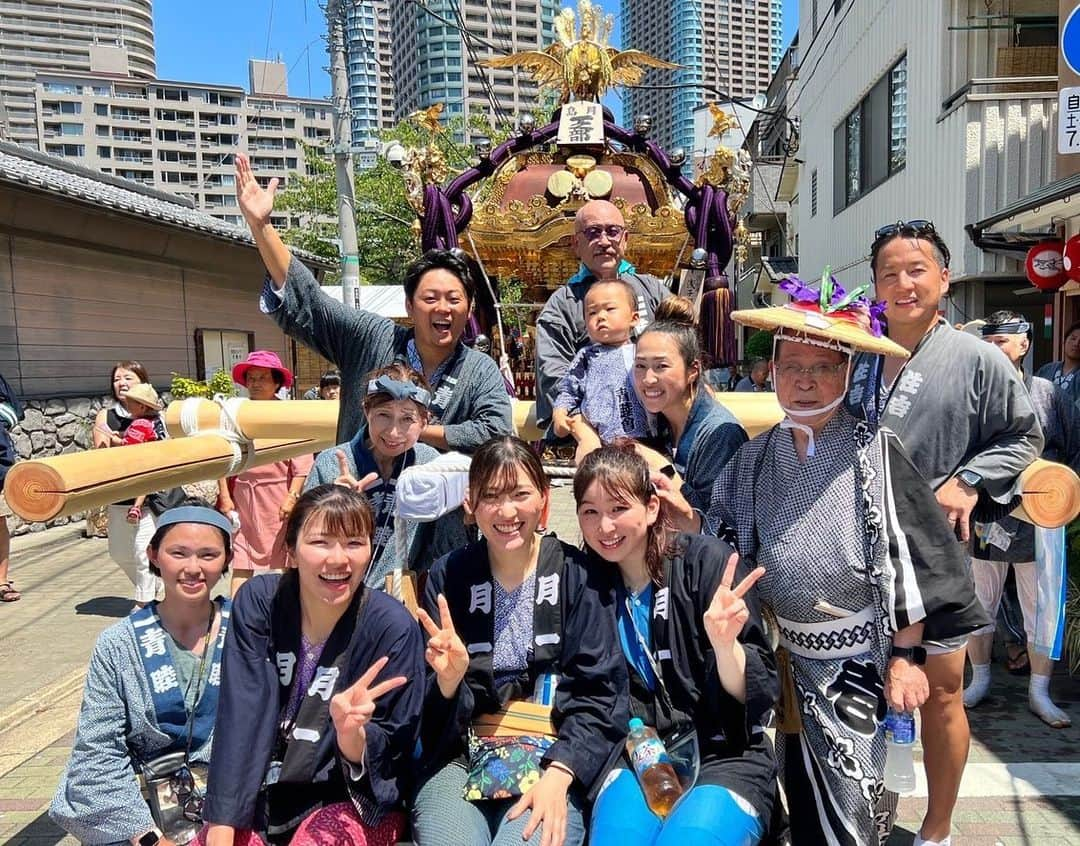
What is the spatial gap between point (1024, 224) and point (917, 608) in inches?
262

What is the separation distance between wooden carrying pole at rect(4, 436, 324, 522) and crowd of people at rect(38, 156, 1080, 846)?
32cm

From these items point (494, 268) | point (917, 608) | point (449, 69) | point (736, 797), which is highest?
point (449, 69)

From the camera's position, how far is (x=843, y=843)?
2.28m

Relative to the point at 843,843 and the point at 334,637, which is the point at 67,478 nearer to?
the point at 334,637

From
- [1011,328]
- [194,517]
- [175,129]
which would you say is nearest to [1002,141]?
[1011,328]

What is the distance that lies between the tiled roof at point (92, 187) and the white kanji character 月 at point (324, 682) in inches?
297

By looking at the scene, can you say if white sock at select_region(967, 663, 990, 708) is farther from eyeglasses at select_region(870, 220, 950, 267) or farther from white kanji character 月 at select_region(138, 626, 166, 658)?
white kanji character 月 at select_region(138, 626, 166, 658)

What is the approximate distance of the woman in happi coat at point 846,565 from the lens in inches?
88.2

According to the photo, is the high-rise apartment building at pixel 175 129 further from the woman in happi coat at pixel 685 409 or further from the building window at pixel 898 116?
the woman in happi coat at pixel 685 409

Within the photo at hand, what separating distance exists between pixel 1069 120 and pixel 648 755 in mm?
5685

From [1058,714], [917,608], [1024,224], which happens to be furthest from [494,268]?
[917,608]

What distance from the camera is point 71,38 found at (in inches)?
4112

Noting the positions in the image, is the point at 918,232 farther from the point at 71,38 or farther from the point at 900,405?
the point at 71,38

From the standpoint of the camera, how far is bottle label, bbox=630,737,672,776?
2217 mm
